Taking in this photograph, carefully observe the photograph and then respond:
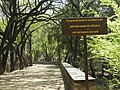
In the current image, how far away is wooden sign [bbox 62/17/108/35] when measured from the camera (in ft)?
20.0

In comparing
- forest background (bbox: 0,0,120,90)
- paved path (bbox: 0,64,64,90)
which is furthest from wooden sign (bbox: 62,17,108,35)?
paved path (bbox: 0,64,64,90)

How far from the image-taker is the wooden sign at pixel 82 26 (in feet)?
20.0

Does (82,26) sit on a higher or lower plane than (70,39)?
lower

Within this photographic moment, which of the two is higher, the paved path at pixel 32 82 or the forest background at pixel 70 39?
the forest background at pixel 70 39

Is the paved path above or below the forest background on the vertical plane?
below

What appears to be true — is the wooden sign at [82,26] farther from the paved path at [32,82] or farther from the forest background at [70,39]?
the paved path at [32,82]

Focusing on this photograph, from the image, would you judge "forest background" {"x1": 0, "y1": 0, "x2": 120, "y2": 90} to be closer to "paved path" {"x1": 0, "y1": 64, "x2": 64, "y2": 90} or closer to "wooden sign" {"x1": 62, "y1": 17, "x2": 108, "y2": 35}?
"wooden sign" {"x1": 62, "y1": 17, "x2": 108, "y2": 35}

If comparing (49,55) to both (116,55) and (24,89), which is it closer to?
(24,89)

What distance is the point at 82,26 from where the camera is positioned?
20.1 feet

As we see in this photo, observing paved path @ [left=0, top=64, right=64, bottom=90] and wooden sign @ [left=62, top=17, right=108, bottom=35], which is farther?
paved path @ [left=0, top=64, right=64, bottom=90]

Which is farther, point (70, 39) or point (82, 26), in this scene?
point (70, 39)

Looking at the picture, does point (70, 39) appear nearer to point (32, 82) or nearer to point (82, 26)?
point (32, 82)

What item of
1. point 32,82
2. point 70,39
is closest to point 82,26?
point 32,82

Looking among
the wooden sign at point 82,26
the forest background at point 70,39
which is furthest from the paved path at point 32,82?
the wooden sign at point 82,26
